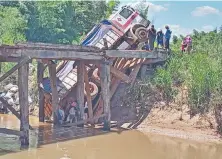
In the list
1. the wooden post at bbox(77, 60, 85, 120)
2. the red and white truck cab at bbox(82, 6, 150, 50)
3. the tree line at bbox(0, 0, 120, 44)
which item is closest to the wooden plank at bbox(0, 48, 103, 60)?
the wooden post at bbox(77, 60, 85, 120)

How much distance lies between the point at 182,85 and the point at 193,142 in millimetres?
2845

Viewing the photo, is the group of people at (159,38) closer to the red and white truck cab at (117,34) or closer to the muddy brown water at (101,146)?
the red and white truck cab at (117,34)

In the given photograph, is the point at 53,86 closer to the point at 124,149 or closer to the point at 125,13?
the point at 124,149

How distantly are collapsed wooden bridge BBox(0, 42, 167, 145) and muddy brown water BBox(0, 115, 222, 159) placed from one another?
644 mm

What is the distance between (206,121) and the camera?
13578 millimetres

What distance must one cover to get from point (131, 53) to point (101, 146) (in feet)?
13.6

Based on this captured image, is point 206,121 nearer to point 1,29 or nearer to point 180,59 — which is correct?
point 180,59

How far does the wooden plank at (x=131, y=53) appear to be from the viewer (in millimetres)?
13912

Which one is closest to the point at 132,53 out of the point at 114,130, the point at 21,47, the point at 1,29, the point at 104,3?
the point at 114,130

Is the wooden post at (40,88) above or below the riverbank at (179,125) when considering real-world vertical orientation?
above

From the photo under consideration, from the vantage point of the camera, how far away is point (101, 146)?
11.6 metres

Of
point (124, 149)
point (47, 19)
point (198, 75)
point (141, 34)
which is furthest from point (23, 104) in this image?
point (47, 19)

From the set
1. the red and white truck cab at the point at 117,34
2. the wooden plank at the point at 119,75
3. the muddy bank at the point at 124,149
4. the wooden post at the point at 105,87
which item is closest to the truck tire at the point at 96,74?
the wooden plank at the point at 119,75

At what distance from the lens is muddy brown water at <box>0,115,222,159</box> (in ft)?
34.1
